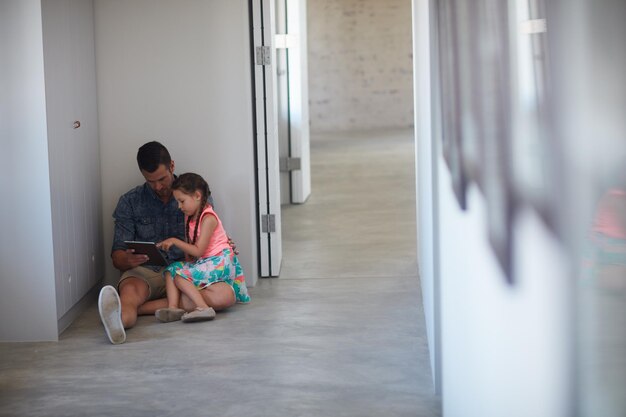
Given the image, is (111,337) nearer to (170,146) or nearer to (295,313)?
(295,313)

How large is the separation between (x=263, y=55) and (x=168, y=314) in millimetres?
1851

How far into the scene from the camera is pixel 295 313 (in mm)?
5590

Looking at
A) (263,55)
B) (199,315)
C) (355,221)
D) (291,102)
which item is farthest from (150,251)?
(291,102)

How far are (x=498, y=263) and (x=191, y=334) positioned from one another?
3.69m

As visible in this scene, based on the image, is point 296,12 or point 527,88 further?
point 296,12

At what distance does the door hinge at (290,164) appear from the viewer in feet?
31.9

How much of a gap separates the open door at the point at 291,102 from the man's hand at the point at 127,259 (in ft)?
12.6

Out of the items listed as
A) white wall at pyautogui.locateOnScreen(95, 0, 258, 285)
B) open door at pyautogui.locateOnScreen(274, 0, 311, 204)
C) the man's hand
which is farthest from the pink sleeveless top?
open door at pyautogui.locateOnScreen(274, 0, 311, 204)

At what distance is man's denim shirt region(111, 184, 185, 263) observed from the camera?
5770 millimetres

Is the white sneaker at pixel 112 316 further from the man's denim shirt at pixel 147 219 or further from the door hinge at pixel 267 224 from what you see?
the door hinge at pixel 267 224

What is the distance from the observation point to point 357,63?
19438 mm

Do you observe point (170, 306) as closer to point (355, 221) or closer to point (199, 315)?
point (199, 315)

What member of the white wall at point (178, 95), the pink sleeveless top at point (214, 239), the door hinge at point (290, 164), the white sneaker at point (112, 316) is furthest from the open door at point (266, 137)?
the door hinge at point (290, 164)

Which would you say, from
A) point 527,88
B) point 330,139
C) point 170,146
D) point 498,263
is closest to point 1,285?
point 170,146
